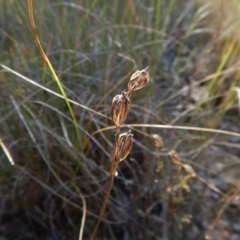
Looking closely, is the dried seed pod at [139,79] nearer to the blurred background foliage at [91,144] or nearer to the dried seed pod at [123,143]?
the dried seed pod at [123,143]

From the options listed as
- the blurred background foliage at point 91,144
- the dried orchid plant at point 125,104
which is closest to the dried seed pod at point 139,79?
the dried orchid plant at point 125,104

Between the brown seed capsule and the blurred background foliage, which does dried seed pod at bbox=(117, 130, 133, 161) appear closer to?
the brown seed capsule

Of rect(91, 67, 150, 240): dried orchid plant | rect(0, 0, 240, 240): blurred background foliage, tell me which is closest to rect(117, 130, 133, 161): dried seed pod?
rect(91, 67, 150, 240): dried orchid plant

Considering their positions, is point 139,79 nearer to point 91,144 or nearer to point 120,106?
point 120,106

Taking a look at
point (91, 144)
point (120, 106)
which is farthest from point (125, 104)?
point (91, 144)

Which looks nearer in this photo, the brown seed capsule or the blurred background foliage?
the brown seed capsule

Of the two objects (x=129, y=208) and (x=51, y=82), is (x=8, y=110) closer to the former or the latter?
(x=51, y=82)

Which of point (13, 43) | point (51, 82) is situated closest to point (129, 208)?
point (51, 82)

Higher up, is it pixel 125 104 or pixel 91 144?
pixel 125 104
